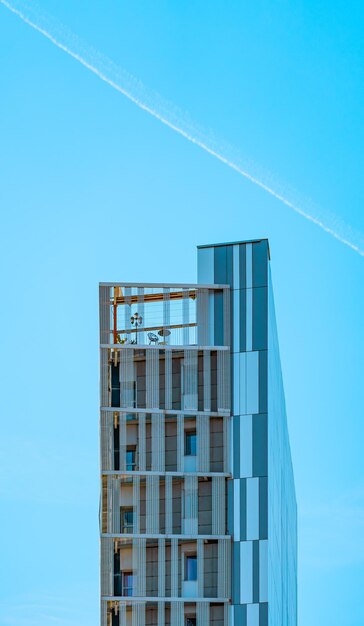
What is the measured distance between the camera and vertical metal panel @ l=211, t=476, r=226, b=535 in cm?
5644

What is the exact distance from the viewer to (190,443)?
5759cm

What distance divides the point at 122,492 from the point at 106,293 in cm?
867

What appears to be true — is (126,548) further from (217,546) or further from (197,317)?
(197,317)

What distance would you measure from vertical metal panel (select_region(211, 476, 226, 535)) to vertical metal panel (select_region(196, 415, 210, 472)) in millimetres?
723

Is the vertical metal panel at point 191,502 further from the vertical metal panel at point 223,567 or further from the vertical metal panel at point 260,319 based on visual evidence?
the vertical metal panel at point 260,319

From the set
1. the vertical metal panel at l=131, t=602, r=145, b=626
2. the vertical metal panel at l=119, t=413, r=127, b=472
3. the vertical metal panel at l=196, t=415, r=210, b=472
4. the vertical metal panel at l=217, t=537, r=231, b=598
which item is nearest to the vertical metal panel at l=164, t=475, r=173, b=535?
the vertical metal panel at l=196, t=415, r=210, b=472

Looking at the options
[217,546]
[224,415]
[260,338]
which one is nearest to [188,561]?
[217,546]

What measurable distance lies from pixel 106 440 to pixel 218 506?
5603 mm

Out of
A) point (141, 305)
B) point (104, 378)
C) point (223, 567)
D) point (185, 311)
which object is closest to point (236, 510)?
point (223, 567)

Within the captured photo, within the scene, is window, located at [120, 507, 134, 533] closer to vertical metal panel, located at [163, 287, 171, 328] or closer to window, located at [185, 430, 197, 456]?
window, located at [185, 430, 197, 456]

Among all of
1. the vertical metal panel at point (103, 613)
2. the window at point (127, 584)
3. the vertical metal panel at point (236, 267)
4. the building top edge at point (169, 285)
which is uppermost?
the vertical metal panel at point (236, 267)

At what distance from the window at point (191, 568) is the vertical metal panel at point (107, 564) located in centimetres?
321

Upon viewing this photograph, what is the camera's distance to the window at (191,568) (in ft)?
185

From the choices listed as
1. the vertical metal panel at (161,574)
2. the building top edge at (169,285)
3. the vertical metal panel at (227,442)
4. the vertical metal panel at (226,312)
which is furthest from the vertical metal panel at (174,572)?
the building top edge at (169,285)
